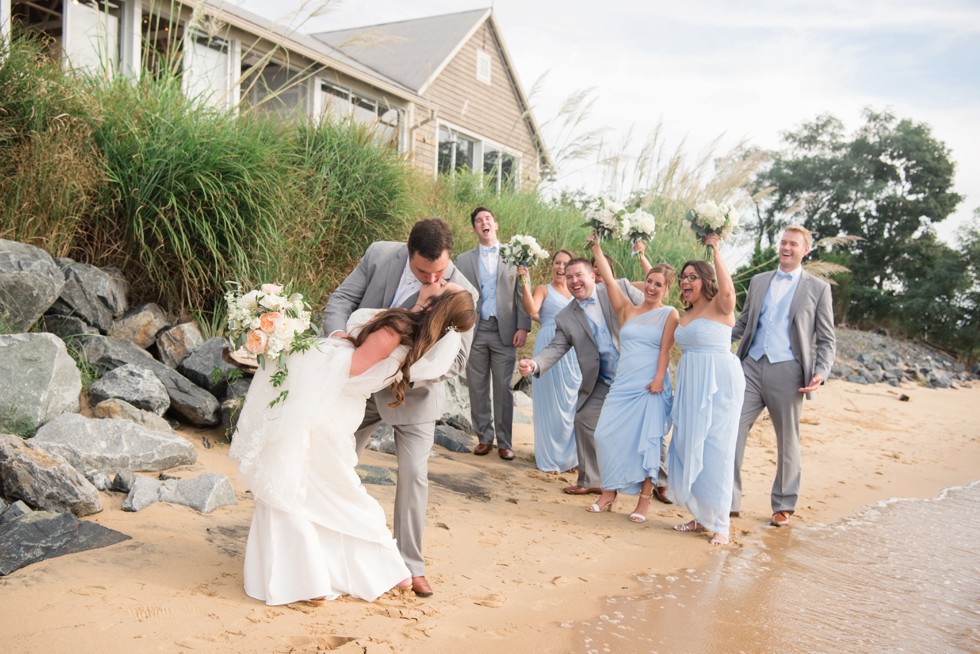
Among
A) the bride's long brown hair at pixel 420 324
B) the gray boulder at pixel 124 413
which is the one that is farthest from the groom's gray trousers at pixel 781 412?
the gray boulder at pixel 124 413

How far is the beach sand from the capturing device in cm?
364

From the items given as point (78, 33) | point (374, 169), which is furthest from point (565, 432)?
point (78, 33)

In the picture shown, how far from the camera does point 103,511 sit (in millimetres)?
4871

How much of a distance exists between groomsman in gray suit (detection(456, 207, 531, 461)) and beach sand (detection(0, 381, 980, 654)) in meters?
0.34

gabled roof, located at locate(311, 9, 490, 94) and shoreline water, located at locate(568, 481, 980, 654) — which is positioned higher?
gabled roof, located at locate(311, 9, 490, 94)

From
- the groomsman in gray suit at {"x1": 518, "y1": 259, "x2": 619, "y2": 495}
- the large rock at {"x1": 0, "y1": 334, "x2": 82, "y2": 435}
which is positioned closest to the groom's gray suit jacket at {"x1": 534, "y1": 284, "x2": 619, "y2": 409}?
the groomsman in gray suit at {"x1": 518, "y1": 259, "x2": 619, "y2": 495}

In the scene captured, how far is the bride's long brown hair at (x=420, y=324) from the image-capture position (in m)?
4.18

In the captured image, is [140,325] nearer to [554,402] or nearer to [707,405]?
[554,402]

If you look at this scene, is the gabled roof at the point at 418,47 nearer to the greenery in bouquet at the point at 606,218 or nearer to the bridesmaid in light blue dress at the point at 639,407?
the greenery in bouquet at the point at 606,218

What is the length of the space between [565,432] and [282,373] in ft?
14.7

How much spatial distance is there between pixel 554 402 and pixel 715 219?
8.39 ft

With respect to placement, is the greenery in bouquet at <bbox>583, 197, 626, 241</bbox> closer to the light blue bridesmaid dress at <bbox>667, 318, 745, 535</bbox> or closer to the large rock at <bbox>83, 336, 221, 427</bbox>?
the light blue bridesmaid dress at <bbox>667, 318, 745, 535</bbox>

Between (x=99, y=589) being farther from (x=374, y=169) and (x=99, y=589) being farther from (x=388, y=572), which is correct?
(x=374, y=169)

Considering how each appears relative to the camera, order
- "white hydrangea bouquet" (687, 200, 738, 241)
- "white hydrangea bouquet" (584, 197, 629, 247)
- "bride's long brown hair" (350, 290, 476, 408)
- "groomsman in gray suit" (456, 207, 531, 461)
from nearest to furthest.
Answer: "bride's long brown hair" (350, 290, 476, 408)
"white hydrangea bouquet" (687, 200, 738, 241)
"white hydrangea bouquet" (584, 197, 629, 247)
"groomsman in gray suit" (456, 207, 531, 461)
